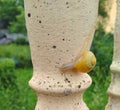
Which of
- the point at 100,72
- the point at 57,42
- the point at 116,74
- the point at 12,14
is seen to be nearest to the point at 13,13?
the point at 12,14

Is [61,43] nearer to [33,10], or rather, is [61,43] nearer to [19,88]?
[33,10]

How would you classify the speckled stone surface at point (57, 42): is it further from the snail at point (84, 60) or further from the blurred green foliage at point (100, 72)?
the blurred green foliage at point (100, 72)

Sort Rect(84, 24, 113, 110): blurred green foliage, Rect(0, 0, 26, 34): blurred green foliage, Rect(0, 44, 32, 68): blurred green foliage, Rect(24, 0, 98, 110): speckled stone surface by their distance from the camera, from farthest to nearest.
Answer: Rect(0, 44, 32, 68): blurred green foliage < Rect(0, 0, 26, 34): blurred green foliage < Rect(84, 24, 113, 110): blurred green foliage < Rect(24, 0, 98, 110): speckled stone surface

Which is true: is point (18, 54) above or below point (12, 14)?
below

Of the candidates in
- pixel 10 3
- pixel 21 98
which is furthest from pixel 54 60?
pixel 10 3

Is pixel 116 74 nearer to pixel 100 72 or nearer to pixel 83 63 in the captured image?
pixel 83 63

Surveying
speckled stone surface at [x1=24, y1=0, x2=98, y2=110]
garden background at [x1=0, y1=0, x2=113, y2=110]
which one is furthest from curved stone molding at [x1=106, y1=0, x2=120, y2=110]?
garden background at [x1=0, y1=0, x2=113, y2=110]

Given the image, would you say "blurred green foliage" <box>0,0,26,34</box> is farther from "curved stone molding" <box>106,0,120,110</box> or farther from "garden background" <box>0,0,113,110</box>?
"curved stone molding" <box>106,0,120,110</box>
